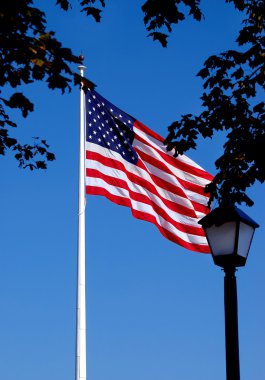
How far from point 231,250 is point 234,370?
4.36ft

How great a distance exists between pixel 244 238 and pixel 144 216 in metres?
10.4

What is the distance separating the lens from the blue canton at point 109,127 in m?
20.1

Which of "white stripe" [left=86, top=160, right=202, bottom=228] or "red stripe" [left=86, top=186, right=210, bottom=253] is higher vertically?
"white stripe" [left=86, top=160, right=202, bottom=228]

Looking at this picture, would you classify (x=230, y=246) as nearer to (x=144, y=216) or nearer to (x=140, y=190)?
(x=144, y=216)

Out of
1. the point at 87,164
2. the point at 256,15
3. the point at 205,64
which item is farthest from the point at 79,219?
the point at 256,15

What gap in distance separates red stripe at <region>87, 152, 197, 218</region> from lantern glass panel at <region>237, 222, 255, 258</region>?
1045cm

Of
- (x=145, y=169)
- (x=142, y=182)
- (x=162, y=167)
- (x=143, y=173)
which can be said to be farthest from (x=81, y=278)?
(x=162, y=167)

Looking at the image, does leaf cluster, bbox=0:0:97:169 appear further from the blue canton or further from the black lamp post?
the blue canton

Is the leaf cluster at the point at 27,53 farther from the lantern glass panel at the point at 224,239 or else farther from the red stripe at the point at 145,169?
the red stripe at the point at 145,169

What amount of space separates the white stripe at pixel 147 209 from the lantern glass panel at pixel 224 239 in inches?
383

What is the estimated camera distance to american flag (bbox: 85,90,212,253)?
19448mm

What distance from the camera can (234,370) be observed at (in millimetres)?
8852

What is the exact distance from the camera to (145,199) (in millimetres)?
19812

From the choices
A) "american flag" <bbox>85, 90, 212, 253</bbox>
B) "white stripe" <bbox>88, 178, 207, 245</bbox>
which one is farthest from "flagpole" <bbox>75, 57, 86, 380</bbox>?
"white stripe" <bbox>88, 178, 207, 245</bbox>
